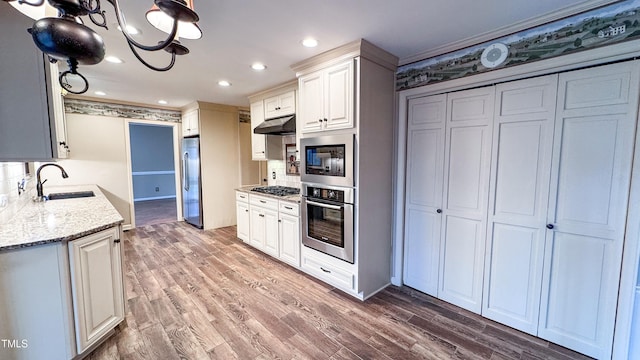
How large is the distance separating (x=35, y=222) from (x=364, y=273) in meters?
2.74

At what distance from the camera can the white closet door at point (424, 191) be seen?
254cm

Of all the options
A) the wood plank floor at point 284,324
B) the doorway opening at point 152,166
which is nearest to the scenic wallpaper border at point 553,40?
the wood plank floor at point 284,324

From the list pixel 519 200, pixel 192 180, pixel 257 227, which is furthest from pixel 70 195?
pixel 519 200

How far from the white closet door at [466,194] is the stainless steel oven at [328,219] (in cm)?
94

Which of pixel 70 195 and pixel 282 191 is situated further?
pixel 282 191

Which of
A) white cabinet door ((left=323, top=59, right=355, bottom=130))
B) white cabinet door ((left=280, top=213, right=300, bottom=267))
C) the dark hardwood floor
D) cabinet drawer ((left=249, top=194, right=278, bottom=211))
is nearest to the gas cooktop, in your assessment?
cabinet drawer ((left=249, top=194, right=278, bottom=211))

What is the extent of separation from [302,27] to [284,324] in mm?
2463

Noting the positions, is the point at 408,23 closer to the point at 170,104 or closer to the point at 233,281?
the point at 233,281

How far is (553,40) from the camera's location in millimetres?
1888

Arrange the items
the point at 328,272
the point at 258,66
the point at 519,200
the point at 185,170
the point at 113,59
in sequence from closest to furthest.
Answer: the point at 519,200 < the point at 113,59 < the point at 328,272 < the point at 258,66 < the point at 185,170

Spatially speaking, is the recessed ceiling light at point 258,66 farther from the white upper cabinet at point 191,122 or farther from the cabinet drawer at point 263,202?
the white upper cabinet at point 191,122

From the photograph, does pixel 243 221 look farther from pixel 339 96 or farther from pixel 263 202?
pixel 339 96

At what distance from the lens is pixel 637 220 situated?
1663 mm

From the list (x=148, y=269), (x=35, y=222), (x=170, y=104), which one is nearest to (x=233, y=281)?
(x=148, y=269)
